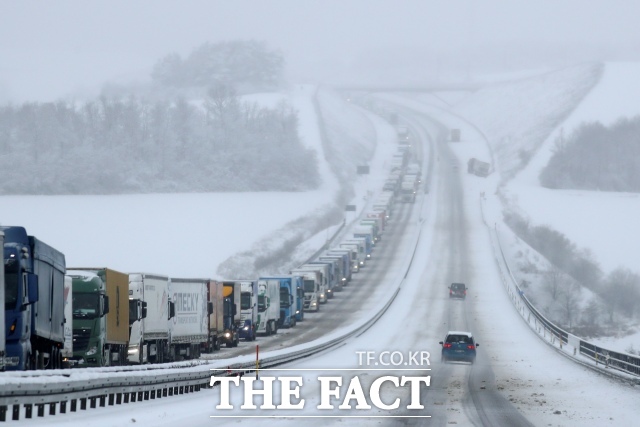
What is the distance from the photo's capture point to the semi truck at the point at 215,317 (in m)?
48.8

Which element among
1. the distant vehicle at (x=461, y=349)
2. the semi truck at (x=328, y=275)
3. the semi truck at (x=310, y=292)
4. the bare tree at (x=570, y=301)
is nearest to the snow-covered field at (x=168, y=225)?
the semi truck at (x=328, y=275)

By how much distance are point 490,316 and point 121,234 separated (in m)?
47.8

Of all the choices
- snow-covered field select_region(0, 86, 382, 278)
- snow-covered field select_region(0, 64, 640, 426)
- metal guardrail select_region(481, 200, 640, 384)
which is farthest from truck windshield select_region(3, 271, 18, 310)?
snow-covered field select_region(0, 86, 382, 278)

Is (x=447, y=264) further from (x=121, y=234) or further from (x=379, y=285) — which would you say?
(x=121, y=234)

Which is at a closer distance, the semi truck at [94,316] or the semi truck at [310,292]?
the semi truck at [94,316]

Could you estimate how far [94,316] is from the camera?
30.8 metres

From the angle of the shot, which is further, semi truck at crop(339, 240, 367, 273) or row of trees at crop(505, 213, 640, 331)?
semi truck at crop(339, 240, 367, 273)

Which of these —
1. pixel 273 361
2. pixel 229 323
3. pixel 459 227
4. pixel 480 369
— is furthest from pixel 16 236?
pixel 459 227

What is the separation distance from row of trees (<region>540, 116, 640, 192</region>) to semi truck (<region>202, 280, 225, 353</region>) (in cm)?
11691

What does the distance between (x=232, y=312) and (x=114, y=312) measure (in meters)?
20.8

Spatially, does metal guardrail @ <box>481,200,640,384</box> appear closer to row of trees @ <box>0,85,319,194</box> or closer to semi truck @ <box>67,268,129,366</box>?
semi truck @ <box>67,268,129,366</box>

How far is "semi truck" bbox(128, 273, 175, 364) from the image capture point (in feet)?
120

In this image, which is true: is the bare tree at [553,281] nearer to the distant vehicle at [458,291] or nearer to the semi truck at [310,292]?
the distant vehicle at [458,291]

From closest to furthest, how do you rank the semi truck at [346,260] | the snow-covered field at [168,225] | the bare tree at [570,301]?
the bare tree at [570,301]
the semi truck at [346,260]
the snow-covered field at [168,225]
